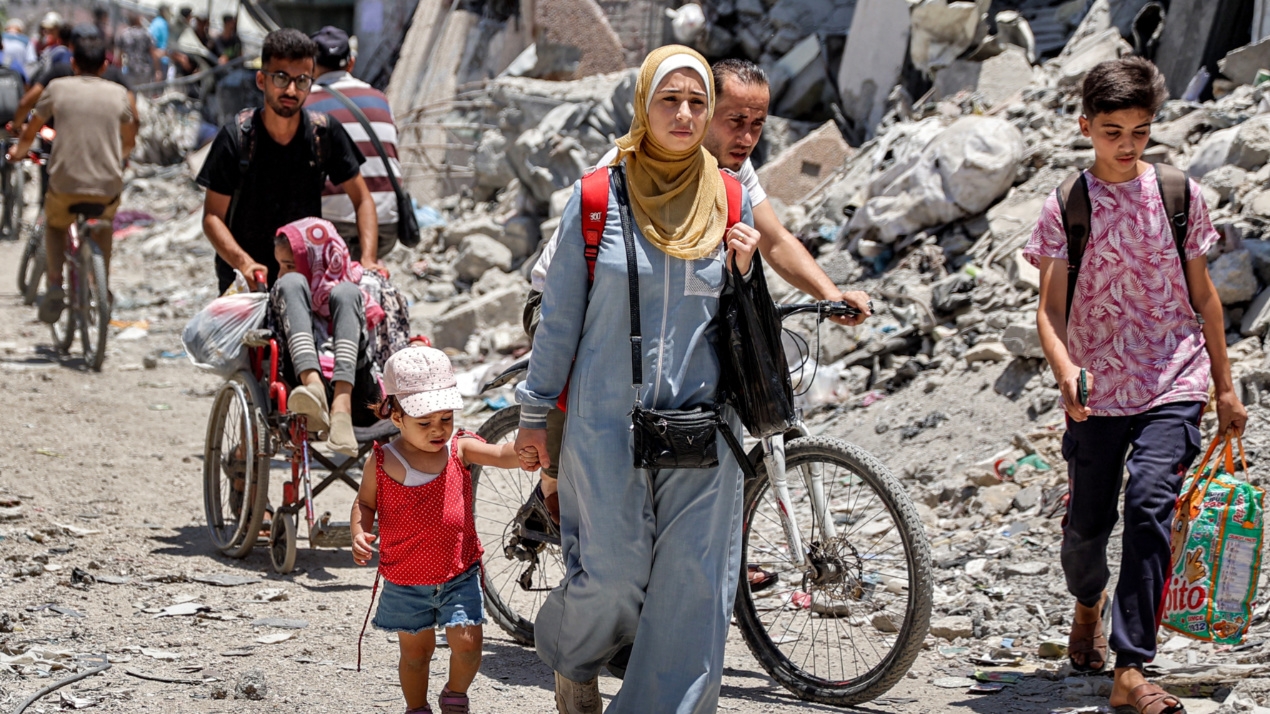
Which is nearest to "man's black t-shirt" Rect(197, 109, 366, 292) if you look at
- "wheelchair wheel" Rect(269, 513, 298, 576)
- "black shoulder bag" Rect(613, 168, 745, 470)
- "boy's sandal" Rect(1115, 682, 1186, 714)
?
"wheelchair wheel" Rect(269, 513, 298, 576)

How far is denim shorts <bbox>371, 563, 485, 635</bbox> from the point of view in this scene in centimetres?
350

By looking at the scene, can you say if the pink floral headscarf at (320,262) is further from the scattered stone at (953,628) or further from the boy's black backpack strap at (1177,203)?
the boy's black backpack strap at (1177,203)

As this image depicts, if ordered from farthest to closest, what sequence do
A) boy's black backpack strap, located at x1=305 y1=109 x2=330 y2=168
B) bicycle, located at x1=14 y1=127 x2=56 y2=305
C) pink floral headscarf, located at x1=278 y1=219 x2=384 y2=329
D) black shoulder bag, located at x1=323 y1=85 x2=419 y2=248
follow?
bicycle, located at x1=14 y1=127 x2=56 y2=305 < black shoulder bag, located at x1=323 y1=85 x2=419 y2=248 < boy's black backpack strap, located at x1=305 y1=109 x2=330 y2=168 < pink floral headscarf, located at x1=278 y1=219 x2=384 y2=329

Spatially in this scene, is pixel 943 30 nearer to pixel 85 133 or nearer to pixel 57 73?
pixel 85 133

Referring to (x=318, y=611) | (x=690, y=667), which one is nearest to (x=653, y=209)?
(x=690, y=667)

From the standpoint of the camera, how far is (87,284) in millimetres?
9180

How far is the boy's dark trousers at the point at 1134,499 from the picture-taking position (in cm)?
372

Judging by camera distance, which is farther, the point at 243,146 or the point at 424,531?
the point at 243,146

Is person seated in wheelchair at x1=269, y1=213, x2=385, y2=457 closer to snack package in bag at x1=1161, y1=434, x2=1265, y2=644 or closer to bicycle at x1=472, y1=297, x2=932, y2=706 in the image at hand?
bicycle at x1=472, y1=297, x2=932, y2=706

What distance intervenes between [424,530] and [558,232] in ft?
3.01

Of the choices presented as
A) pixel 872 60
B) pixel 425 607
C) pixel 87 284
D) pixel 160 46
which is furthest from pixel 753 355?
pixel 160 46

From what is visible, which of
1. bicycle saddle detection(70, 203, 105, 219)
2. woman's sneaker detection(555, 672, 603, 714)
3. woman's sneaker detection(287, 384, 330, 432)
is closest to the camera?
woman's sneaker detection(555, 672, 603, 714)

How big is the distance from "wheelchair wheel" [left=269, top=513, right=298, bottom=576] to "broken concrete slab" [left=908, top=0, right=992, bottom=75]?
733cm

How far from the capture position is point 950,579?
535 centimetres
